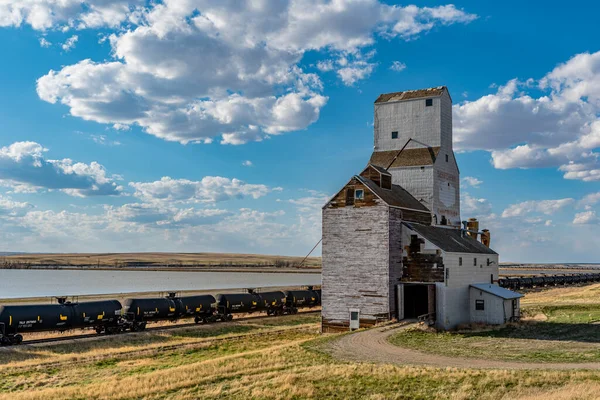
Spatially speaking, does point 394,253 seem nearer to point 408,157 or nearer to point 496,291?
point 496,291

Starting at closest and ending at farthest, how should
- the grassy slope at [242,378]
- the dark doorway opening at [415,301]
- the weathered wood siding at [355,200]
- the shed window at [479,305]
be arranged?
the grassy slope at [242,378] → the weathered wood siding at [355,200] → the shed window at [479,305] → the dark doorway opening at [415,301]

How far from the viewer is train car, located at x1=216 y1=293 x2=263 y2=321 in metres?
50.2

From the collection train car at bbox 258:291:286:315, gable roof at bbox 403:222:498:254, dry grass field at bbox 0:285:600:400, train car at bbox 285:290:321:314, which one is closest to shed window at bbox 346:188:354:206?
gable roof at bbox 403:222:498:254

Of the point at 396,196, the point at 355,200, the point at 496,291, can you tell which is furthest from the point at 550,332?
the point at 355,200

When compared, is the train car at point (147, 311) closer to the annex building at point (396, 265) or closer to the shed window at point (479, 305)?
the annex building at point (396, 265)

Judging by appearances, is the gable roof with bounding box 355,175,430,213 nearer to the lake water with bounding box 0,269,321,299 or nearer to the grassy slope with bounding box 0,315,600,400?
the grassy slope with bounding box 0,315,600,400

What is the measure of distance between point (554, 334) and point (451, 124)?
71.6 ft

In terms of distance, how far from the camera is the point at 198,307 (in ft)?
158

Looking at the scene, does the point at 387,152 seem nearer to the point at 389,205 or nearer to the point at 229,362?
the point at 389,205

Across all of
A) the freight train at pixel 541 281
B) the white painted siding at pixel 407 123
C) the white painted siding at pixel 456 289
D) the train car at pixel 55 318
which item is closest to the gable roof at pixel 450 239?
the white painted siding at pixel 456 289

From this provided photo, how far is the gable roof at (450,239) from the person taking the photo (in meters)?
40.6

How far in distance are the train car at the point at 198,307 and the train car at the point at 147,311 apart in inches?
24.1

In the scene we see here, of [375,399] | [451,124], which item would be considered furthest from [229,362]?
[451,124]

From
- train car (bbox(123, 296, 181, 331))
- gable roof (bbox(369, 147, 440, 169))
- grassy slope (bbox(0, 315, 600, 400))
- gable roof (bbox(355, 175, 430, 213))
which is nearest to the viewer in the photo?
grassy slope (bbox(0, 315, 600, 400))
